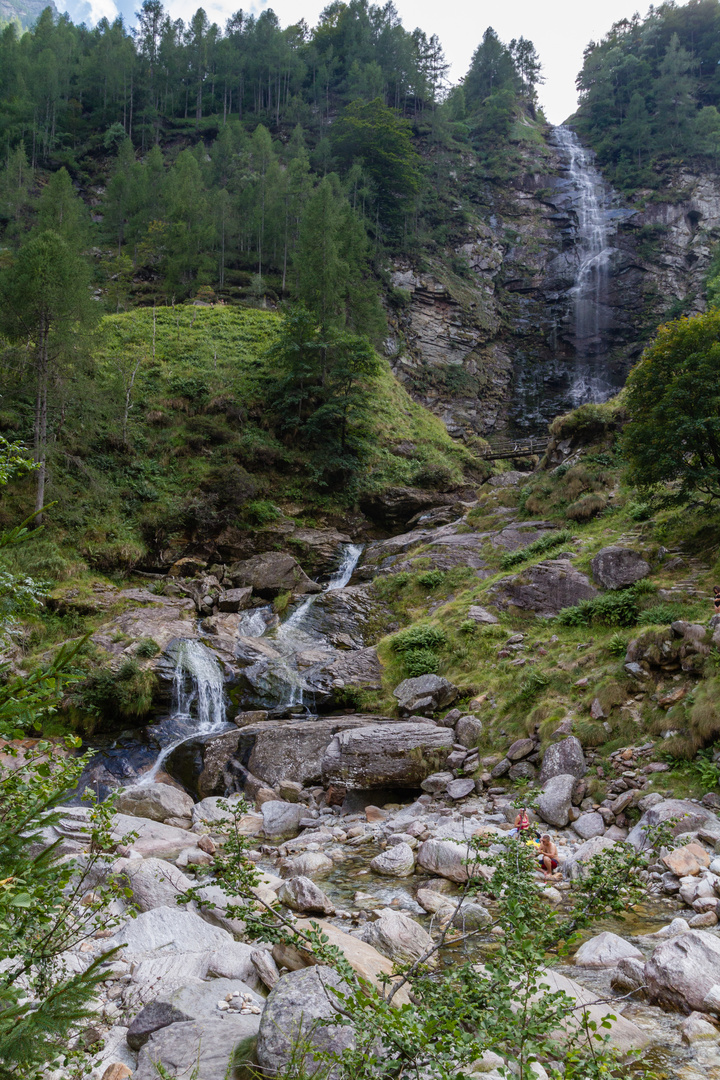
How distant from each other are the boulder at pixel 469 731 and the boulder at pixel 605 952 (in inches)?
257

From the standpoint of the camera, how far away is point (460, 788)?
10.8 m

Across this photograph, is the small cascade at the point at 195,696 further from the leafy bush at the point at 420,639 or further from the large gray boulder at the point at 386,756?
the leafy bush at the point at 420,639

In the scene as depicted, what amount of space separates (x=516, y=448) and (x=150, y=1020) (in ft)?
128

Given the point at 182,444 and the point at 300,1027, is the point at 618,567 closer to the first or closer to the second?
the point at 300,1027

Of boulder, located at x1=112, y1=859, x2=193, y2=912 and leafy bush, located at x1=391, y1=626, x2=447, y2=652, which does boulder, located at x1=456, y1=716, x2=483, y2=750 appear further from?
boulder, located at x1=112, y1=859, x2=193, y2=912

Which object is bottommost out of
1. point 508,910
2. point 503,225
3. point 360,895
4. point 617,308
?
point 360,895

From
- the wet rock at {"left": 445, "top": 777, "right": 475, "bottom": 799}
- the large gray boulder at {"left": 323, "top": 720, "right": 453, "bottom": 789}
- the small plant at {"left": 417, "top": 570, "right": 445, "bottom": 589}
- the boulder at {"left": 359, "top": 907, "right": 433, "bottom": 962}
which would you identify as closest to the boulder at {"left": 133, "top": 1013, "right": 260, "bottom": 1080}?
the boulder at {"left": 359, "top": 907, "right": 433, "bottom": 962}

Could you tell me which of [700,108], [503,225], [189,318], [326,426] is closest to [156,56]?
[503,225]

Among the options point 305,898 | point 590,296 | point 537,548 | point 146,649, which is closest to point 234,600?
point 146,649

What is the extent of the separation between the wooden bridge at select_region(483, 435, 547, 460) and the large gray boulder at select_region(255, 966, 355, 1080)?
35.8 m

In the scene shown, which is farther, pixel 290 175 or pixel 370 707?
pixel 290 175

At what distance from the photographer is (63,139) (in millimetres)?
59594

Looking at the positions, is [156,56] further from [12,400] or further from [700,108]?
[12,400]

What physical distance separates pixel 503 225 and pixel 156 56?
49216 millimetres
